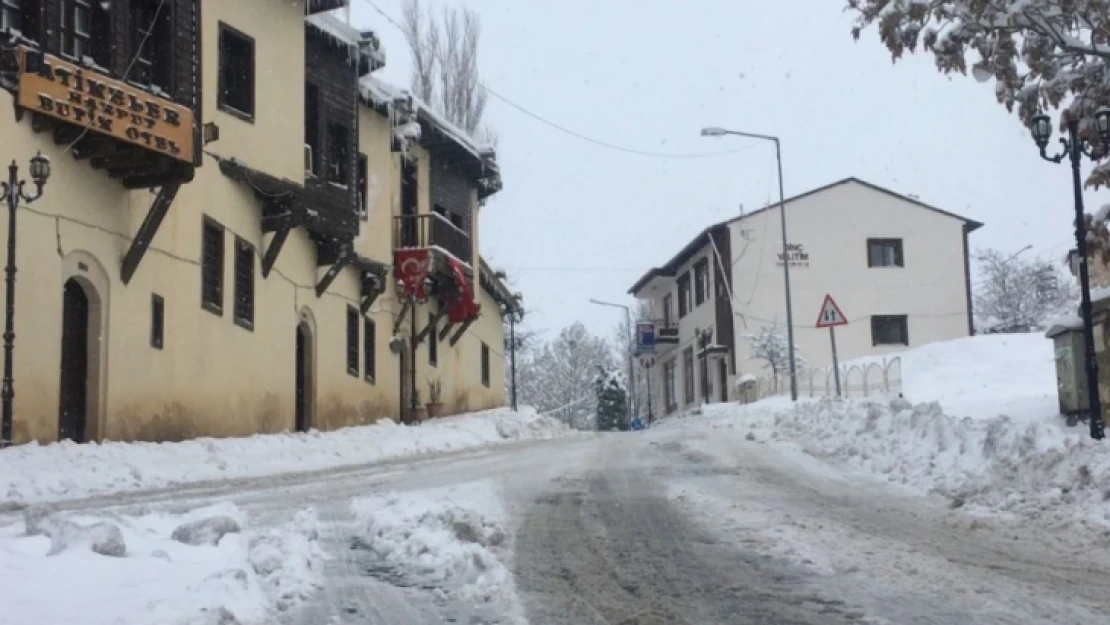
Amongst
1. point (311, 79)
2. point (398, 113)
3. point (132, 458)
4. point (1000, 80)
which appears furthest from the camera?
point (398, 113)

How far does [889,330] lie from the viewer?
49.3 metres

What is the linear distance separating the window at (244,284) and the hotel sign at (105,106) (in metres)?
4.15

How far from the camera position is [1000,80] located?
13195mm

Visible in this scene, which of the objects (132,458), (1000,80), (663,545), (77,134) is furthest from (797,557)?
(77,134)

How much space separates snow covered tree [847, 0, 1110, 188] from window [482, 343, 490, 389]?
29.6 metres

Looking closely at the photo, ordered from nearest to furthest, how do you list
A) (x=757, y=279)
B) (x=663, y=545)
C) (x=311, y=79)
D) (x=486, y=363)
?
1. (x=663, y=545)
2. (x=311, y=79)
3. (x=486, y=363)
4. (x=757, y=279)

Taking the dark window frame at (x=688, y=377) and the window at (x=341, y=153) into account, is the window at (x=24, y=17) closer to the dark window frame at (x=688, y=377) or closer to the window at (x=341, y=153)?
the window at (x=341, y=153)

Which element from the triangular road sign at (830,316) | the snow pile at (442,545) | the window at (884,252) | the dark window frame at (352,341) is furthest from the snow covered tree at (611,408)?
the snow pile at (442,545)

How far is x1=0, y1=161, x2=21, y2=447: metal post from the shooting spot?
14.6 m

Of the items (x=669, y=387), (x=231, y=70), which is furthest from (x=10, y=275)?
(x=669, y=387)

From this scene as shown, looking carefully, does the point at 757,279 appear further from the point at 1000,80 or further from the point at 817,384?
the point at 1000,80

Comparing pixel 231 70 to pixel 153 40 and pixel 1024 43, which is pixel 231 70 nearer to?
pixel 153 40

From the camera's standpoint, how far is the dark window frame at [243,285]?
835 inches

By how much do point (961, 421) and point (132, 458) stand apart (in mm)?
10341
